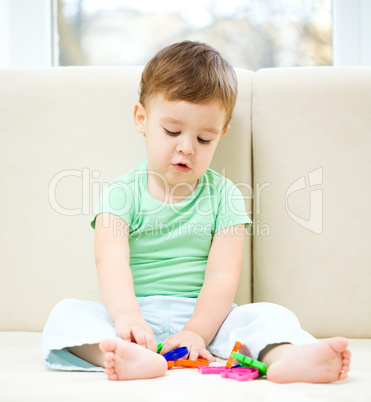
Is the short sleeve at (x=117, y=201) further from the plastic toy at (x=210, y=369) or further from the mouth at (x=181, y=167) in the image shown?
the plastic toy at (x=210, y=369)

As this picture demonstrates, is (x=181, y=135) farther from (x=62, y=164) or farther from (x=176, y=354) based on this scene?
(x=176, y=354)

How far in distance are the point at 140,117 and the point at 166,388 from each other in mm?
720

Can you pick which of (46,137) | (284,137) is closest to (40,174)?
(46,137)

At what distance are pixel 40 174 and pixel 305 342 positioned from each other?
0.81 metres

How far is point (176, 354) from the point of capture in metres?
A: 1.03

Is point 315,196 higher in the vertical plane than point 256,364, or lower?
higher

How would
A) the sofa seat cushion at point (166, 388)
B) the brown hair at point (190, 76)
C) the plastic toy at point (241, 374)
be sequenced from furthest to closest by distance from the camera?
the brown hair at point (190, 76) → the plastic toy at point (241, 374) → the sofa seat cushion at point (166, 388)

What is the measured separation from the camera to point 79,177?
4.74 ft

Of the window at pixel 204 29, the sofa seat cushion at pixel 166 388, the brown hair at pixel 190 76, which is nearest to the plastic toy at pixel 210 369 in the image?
the sofa seat cushion at pixel 166 388

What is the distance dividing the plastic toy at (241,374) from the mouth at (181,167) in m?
0.50

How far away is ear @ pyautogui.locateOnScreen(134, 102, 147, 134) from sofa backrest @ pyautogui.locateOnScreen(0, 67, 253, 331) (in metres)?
0.10

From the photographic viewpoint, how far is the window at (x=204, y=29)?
6.68 ft

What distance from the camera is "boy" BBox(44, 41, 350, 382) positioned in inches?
41.1

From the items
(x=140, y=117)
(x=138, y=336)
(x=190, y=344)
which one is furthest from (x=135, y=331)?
(x=140, y=117)
